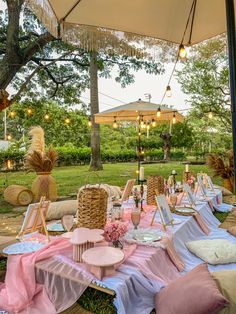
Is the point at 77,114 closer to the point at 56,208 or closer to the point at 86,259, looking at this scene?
the point at 56,208

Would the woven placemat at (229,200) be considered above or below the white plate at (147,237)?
below

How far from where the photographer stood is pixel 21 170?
11281 mm

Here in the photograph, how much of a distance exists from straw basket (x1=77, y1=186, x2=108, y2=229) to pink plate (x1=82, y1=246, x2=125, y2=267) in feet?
1.04

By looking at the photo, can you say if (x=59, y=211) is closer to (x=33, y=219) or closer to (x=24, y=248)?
(x=33, y=219)

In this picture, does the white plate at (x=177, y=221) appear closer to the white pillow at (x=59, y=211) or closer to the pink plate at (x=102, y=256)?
the pink plate at (x=102, y=256)

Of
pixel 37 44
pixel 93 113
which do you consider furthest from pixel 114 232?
pixel 93 113

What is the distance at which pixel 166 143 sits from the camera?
595 inches

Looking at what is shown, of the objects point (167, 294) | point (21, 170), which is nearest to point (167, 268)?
point (167, 294)

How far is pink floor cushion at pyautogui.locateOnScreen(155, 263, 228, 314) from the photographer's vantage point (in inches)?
49.2

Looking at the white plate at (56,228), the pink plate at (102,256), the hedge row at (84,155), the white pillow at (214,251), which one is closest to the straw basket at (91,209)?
the pink plate at (102,256)

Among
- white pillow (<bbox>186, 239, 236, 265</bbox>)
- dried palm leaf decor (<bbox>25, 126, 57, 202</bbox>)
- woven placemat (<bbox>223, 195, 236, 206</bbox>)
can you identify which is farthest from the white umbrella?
dried palm leaf decor (<bbox>25, 126, 57, 202</bbox>)

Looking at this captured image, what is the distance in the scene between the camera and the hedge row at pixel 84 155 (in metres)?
11.1

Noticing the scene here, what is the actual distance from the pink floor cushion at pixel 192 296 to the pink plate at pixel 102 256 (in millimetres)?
340

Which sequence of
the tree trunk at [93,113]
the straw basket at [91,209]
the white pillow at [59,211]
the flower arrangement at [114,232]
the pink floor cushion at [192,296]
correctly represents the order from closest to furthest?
1. the pink floor cushion at [192,296]
2. the flower arrangement at [114,232]
3. the straw basket at [91,209]
4. the white pillow at [59,211]
5. the tree trunk at [93,113]
